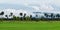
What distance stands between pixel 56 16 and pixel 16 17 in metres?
22.0

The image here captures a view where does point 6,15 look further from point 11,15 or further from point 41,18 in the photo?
point 41,18

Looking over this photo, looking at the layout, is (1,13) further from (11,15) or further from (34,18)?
(34,18)

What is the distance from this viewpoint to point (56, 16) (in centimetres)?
10775

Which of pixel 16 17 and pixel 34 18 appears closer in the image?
pixel 34 18

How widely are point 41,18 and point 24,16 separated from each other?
9.73 meters

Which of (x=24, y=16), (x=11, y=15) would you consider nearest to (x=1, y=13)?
(x=11, y=15)

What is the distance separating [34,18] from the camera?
325 feet

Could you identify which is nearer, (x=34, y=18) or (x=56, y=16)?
(x=34, y=18)

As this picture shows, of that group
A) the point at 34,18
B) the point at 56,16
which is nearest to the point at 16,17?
the point at 34,18

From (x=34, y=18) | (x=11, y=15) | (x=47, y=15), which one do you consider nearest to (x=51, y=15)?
(x=47, y=15)

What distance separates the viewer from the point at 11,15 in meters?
108

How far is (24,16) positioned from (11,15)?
7417 millimetres

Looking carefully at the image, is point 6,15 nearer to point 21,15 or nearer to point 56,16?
point 21,15

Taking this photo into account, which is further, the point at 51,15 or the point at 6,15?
the point at 51,15
